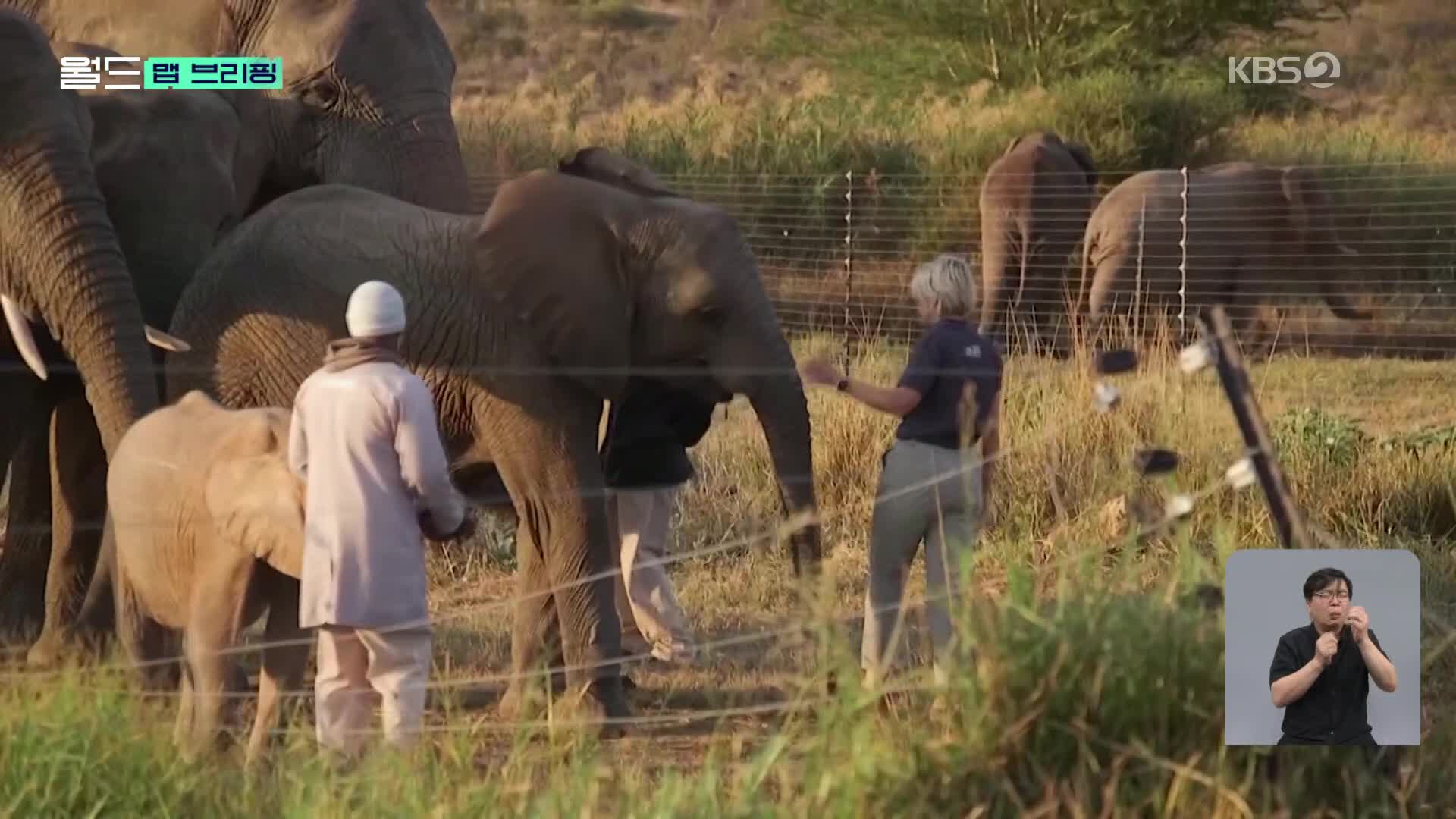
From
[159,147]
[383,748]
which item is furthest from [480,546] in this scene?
[383,748]

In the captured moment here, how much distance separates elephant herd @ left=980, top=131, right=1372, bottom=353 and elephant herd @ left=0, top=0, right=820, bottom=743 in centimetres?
838

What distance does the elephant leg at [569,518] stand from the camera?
8.16 metres

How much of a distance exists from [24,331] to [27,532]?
1.44 metres

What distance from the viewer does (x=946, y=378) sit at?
7703 mm

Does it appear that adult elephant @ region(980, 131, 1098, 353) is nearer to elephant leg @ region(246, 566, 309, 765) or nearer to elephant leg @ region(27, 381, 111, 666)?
elephant leg @ region(27, 381, 111, 666)

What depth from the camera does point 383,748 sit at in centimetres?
647

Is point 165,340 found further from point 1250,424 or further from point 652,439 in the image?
point 1250,424

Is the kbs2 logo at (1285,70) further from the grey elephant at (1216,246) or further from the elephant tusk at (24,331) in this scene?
the elephant tusk at (24,331)

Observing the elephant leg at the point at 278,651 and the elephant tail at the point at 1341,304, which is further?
the elephant tail at the point at 1341,304

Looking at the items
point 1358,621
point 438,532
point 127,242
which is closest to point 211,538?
point 438,532

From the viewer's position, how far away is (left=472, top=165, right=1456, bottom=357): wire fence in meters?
17.3

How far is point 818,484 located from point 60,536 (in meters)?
3.52

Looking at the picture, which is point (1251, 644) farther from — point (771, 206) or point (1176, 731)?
point (771, 206)

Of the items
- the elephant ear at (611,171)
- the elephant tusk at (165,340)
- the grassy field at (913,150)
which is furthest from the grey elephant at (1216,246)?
the elephant tusk at (165,340)
